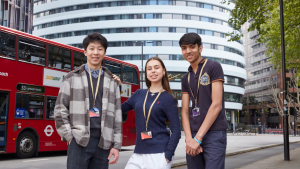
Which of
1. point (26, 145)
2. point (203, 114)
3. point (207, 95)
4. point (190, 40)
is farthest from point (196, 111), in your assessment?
point (26, 145)

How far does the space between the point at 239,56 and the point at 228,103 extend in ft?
30.4

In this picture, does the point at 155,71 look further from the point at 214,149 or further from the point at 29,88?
the point at 29,88

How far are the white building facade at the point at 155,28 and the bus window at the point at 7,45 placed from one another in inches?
1505

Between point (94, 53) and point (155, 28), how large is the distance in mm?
49044

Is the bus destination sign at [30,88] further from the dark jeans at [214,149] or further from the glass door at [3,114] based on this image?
the dark jeans at [214,149]

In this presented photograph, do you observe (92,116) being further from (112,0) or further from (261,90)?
(261,90)

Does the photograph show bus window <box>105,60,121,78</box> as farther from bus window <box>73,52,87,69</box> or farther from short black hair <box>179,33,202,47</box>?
short black hair <box>179,33,202,47</box>

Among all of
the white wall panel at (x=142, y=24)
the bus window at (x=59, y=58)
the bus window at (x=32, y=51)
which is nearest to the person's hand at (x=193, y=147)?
the bus window at (x=32, y=51)

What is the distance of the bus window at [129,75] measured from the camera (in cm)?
1433

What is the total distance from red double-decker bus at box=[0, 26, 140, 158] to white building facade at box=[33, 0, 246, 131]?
3709cm

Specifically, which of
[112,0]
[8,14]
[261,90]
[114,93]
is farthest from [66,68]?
[261,90]

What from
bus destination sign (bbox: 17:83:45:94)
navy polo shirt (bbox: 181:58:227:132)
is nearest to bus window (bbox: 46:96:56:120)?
bus destination sign (bbox: 17:83:45:94)

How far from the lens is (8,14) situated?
99.1 feet

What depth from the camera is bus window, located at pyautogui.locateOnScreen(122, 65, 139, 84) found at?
1433 cm
